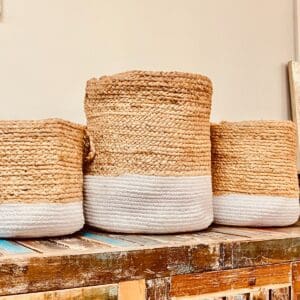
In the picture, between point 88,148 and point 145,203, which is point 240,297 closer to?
point 145,203

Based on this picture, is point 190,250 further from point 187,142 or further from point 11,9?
point 11,9

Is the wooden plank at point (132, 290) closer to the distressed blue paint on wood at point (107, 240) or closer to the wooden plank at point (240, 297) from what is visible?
the distressed blue paint on wood at point (107, 240)

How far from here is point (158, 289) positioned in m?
0.88

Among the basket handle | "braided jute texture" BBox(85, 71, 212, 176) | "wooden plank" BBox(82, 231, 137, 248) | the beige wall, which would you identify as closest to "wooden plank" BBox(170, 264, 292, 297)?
"wooden plank" BBox(82, 231, 137, 248)

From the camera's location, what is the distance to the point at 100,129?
1.06 metres

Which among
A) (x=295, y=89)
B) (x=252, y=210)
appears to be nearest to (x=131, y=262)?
(x=252, y=210)

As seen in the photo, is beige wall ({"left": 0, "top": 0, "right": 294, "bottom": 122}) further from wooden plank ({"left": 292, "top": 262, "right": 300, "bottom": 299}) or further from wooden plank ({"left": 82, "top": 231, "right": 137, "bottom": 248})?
wooden plank ({"left": 292, "top": 262, "right": 300, "bottom": 299})

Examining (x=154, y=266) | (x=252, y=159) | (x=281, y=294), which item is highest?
(x=252, y=159)

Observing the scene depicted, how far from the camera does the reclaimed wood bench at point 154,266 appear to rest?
776 millimetres

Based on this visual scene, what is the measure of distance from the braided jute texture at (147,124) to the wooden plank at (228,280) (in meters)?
0.21

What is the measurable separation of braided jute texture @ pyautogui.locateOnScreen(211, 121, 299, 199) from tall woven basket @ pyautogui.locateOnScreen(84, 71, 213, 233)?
14 centimetres

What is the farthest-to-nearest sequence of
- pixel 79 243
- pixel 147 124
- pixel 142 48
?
pixel 142 48, pixel 147 124, pixel 79 243

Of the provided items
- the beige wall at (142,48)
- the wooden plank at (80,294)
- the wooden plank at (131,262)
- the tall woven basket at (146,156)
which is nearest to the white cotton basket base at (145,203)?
the tall woven basket at (146,156)

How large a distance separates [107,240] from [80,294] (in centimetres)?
17
